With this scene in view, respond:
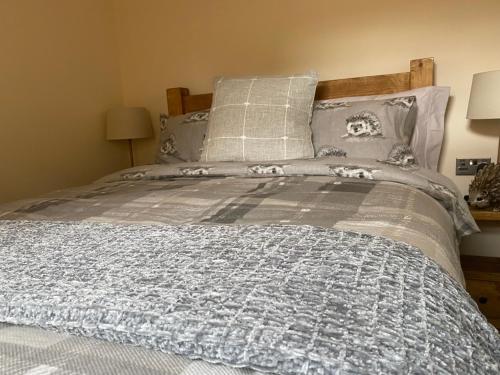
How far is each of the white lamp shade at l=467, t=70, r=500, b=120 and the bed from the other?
0.72 metres

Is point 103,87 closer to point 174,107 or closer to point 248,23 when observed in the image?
point 174,107

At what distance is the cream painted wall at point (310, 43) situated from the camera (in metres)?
1.84

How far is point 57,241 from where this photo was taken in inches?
33.9

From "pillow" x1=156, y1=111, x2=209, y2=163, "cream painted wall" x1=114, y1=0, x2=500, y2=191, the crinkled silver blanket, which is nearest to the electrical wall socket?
"cream painted wall" x1=114, y1=0, x2=500, y2=191

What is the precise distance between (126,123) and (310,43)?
1.09m

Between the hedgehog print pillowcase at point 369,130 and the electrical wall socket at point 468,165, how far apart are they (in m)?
0.35

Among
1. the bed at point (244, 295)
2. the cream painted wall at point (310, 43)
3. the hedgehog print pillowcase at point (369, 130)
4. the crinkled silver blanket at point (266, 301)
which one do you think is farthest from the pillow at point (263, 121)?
the crinkled silver blanket at point (266, 301)

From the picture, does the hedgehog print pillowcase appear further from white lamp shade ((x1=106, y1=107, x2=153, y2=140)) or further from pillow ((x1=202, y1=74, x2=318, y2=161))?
white lamp shade ((x1=106, y1=107, x2=153, y2=140))

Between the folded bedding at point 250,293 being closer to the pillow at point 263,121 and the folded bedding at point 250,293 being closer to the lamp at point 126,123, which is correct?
the pillow at point 263,121

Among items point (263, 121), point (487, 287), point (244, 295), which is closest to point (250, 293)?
point (244, 295)

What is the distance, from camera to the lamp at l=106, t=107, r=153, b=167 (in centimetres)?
237

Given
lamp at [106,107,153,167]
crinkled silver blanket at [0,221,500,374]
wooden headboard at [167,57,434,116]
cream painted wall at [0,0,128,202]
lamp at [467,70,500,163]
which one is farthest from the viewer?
lamp at [106,107,153,167]

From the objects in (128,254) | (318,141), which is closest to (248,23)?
(318,141)

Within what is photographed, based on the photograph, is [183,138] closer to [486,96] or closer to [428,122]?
[428,122]
